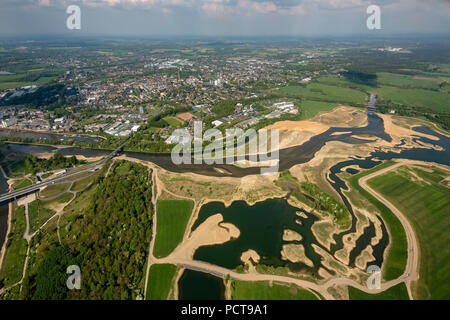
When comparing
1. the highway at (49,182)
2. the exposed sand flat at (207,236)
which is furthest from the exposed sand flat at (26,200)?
the exposed sand flat at (207,236)

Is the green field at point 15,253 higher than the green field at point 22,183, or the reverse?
the green field at point 22,183

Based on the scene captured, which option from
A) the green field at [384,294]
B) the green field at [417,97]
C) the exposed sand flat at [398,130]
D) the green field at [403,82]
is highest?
the green field at [403,82]

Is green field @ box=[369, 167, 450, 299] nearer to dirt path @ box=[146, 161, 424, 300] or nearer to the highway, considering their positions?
dirt path @ box=[146, 161, 424, 300]

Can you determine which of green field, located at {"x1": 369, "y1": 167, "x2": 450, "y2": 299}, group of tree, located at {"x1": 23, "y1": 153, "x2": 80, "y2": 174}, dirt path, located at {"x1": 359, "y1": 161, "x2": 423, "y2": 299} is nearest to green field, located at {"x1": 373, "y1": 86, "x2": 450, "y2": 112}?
green field, located at {"x1": 369, "y1": 167, "x2": 450, "y2": 299}

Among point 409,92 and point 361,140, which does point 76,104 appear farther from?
point 409,92

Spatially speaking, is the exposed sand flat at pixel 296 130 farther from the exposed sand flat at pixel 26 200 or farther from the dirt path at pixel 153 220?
the exposed sand flat at pixel 26 200

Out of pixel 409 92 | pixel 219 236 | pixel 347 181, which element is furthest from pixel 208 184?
pixel 409 92

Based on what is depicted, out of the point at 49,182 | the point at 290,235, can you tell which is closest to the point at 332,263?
the point at 290,235
